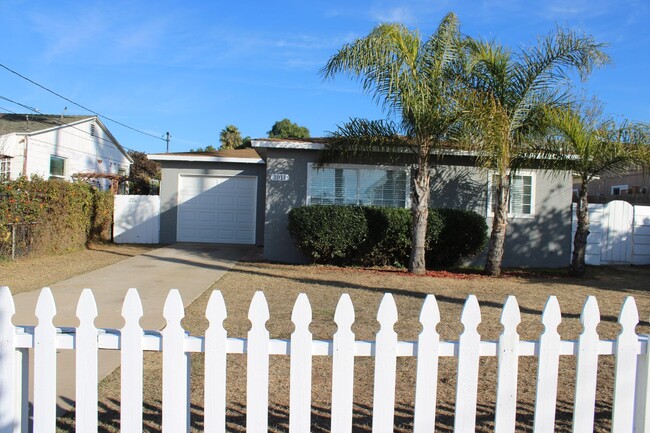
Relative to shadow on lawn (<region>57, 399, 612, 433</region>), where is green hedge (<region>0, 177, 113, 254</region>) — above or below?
above

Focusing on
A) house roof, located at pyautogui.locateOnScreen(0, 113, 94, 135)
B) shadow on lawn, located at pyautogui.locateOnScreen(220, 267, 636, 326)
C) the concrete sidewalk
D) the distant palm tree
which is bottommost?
the concrete sidewalk

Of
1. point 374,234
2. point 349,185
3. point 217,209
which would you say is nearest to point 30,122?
point 217,209

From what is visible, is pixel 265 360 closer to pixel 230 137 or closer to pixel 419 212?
pixel 419 212

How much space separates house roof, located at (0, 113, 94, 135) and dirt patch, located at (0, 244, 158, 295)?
7.67m

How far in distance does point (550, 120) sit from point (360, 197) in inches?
187

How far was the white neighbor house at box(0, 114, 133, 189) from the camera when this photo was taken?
18438mm

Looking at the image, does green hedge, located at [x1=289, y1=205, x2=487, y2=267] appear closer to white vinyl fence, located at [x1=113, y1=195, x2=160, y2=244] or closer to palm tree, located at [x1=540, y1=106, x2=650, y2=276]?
palm tree, located at [x1=540, y1=106, x2=650, y2=276]

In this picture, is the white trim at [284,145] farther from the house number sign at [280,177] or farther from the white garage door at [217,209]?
the white garage door at [217,209]

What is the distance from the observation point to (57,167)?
20875 mm

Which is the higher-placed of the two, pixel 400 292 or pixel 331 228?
pixel 331 228

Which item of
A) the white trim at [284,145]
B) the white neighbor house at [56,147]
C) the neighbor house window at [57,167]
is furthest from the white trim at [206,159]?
the neighbor house window at [57,167]

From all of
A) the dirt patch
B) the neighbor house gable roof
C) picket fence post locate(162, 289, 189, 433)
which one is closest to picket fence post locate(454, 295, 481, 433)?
picket fence post locate(162, 289, 189, 433)

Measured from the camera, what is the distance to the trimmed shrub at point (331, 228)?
1198 centimetres

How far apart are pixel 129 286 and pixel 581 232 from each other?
926 centimetres
